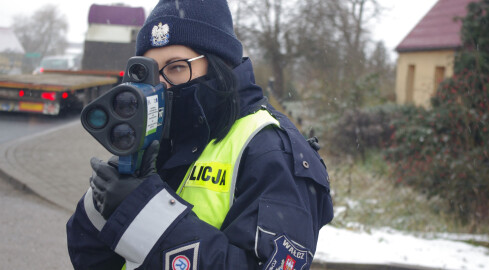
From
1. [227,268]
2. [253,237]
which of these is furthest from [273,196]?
[227,268]

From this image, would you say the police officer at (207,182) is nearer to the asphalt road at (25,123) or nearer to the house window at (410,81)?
the asphalt road at (25,123)

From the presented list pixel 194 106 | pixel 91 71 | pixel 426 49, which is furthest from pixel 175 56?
pixel 426 49

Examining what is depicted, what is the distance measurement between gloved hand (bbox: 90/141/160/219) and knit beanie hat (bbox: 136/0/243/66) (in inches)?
16.3

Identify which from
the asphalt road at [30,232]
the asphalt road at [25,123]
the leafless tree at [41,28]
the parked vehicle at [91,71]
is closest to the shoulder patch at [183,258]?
the asphalt road at [30,232]

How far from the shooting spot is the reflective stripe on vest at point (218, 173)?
Answer: 65.0 inches

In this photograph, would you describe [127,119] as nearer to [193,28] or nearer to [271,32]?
[193,28]

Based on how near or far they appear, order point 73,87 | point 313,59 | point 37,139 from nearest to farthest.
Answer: point 37,139 → point 73,87 → point 313,59

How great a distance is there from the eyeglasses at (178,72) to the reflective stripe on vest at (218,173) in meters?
0.23

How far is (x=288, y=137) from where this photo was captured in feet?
5.71

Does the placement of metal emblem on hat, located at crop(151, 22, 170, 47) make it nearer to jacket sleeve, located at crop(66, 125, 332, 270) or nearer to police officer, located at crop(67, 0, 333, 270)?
police officer, located at crop(67, 0, 333, 270)

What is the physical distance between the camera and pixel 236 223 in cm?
156

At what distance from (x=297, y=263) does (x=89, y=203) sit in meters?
0.69

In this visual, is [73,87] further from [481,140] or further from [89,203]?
[89,203]

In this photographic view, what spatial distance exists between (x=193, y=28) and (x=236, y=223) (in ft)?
2.25
